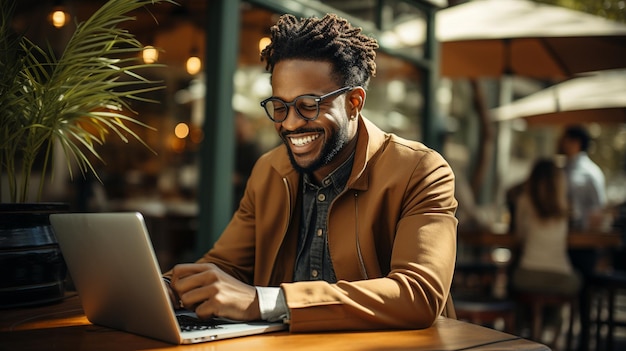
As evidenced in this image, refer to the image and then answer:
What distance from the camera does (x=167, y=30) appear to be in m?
7.09

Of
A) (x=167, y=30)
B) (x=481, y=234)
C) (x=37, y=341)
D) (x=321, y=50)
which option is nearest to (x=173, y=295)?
(x=37, y=341)

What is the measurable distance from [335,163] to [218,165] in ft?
4.74

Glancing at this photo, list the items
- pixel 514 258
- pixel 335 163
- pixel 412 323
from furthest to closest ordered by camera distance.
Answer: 1. pixel 514 258
2. pixel 335 163
3. pixel 412 323

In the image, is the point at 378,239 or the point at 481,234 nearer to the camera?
the point at 378,239

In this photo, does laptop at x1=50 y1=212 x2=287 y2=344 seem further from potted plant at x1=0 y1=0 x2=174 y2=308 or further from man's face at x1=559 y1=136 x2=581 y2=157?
man's face at x1=559 y1=136 x2=581 y2=157

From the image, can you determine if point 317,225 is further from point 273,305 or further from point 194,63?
point 194,63

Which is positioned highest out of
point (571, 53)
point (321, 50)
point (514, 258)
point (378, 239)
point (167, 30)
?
point (167, 30)

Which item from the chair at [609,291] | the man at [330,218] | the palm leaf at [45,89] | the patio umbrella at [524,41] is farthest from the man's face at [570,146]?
the palm leaf at [45,89]

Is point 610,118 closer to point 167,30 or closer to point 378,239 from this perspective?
point 167,30

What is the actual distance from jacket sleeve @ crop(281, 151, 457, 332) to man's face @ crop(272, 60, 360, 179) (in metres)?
0.28

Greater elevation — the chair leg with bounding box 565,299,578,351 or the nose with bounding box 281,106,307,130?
the nose with bounding box 281,106,307,130

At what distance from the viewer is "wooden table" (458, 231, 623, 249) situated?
5484 millimetres

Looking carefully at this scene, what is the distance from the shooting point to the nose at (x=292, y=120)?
2.09 metres

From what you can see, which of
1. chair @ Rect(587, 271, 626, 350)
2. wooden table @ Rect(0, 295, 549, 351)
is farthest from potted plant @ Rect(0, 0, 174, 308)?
chair @ Rect(587, 271, 626, 350)
